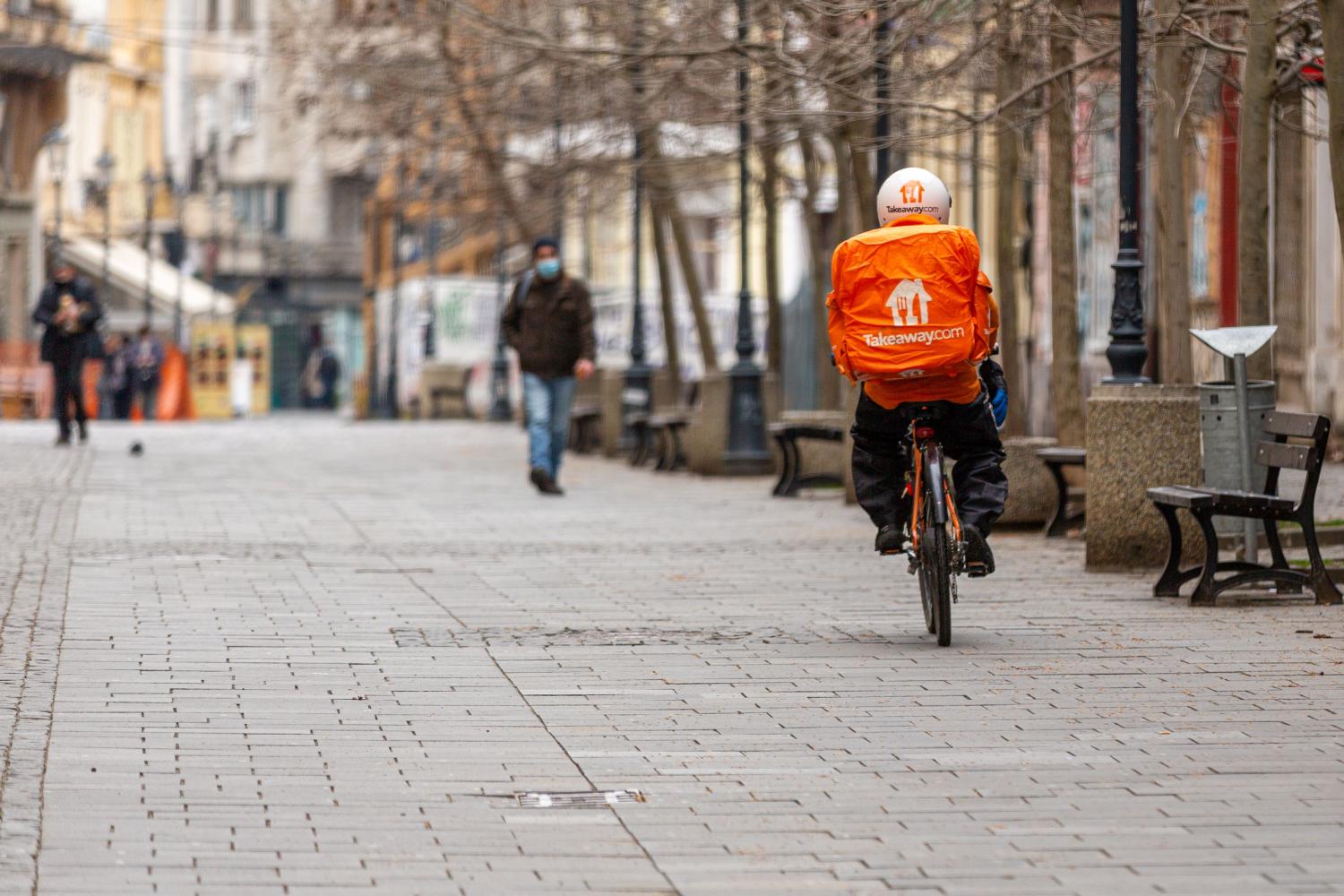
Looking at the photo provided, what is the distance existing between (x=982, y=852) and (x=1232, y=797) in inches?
36.7

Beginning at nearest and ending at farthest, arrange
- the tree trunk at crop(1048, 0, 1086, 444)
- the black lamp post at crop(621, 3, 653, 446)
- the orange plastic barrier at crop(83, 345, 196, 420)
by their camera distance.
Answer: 1. the tree trunk at crop(1048, 0, 1086, 444)
2. the black lamp post at crop(621, 3, 653, 446)
3. the orange plastic barrier at crop(83, 345, 196, 420)

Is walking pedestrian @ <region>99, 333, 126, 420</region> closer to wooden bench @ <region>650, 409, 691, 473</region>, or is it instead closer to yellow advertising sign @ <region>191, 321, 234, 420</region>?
yellow advertising sign @ <region>191, 321, 234, 420</region>

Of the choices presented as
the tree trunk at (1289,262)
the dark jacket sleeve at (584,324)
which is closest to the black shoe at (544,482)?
the dark jacket sleeve at (584,324)

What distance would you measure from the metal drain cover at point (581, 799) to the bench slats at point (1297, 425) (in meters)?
4.91

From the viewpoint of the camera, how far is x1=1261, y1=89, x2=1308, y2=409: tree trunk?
763 inches

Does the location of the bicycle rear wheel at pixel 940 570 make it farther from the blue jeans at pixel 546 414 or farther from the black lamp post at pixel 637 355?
the black lamp post at pixel 637 355

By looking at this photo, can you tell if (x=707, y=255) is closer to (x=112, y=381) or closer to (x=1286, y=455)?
(x=112, y=381)

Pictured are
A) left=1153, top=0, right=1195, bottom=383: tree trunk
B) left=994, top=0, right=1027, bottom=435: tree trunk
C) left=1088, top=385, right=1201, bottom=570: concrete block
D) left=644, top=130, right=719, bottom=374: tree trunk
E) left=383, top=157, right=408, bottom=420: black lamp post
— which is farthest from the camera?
left=383, top=157, right=408, bottom=420: black lamp post

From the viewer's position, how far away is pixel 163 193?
77.7 metres

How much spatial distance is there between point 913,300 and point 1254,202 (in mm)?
4129

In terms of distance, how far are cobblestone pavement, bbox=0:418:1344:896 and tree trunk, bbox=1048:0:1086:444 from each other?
1.91 metres

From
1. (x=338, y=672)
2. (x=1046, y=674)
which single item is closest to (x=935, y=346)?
(x=1046, y=674)

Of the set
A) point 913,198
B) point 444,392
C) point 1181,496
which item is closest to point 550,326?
point 1181,496

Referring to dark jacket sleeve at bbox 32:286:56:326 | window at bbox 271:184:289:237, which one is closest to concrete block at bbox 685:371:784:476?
dark jacket sleeve at bbox 32:286:56:326
